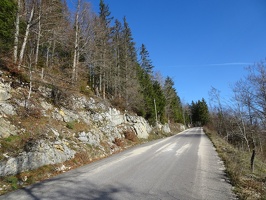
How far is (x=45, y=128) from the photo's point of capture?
10.5 metres

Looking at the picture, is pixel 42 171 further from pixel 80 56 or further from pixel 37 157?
pixel 80 56

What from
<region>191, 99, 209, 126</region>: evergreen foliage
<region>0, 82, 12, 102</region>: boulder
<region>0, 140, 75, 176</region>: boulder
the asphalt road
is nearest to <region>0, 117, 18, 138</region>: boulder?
<region>0, 140, 75, 176</region>: boulder

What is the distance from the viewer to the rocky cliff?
807 cm

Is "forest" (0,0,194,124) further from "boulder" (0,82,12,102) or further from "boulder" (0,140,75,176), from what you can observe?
"boulder" (0,140,75,176)

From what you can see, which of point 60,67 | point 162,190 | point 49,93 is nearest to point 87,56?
point 60,67

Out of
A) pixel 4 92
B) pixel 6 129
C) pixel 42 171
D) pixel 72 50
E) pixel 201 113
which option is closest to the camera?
pixel 42 171

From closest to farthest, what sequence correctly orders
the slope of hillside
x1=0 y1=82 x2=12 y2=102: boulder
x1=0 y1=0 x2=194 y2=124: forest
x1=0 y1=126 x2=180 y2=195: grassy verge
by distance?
x1=0 y1=126 x2=180 y2=195: grassy verge < the slope of hillside < x1=0 y1=82 x2=12 y2=102: boulder < x1=0 y1=0 x2=194 y2=124: forest

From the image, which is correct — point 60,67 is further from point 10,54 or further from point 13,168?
point 13,168

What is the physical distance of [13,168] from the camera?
7160mm

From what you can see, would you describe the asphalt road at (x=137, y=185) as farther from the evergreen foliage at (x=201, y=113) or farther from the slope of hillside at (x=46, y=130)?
the evergreen foliage at (x=201, y=113)

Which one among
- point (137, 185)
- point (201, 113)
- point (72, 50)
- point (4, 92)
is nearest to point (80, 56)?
point (72, 50)

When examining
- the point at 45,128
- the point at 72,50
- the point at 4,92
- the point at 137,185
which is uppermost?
the point at 72,50

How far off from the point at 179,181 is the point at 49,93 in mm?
11334

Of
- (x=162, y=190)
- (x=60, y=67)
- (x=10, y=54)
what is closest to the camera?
(x=162, y=190)
